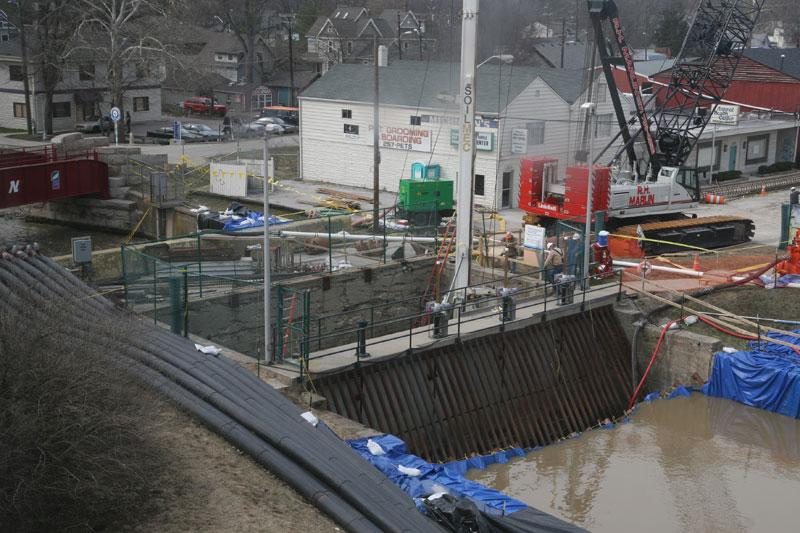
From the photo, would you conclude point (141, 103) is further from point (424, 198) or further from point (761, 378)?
point (761, 378)

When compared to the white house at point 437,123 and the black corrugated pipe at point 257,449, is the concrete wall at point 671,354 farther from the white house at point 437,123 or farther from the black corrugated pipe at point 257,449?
Result: the white house at point 437,123

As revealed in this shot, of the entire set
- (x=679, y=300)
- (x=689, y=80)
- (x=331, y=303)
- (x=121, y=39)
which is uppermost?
(x=121, y=39)

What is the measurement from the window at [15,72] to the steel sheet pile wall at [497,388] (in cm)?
4527

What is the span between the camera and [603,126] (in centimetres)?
3847

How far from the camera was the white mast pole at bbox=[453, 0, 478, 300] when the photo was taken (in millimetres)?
17469

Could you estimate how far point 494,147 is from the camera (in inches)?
1371

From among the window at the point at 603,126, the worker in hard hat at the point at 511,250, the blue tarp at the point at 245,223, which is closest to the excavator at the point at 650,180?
the worker in hard hat at the point at 511,250

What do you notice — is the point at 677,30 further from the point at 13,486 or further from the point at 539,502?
the point at 13,486

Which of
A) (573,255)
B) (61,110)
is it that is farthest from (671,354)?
(61,110)

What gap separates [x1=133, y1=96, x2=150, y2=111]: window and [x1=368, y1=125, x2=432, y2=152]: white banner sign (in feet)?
84.4

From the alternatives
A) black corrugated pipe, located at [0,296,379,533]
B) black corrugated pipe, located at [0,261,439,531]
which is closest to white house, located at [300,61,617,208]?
black corrugated pipe, located at [0,261,439,531]

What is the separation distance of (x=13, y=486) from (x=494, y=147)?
92.0ft

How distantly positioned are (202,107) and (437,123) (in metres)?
31.9

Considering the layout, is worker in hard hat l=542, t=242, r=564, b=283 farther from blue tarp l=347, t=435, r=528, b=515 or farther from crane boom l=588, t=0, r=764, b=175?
crane boom l=588, t=0, r=764, b=175
